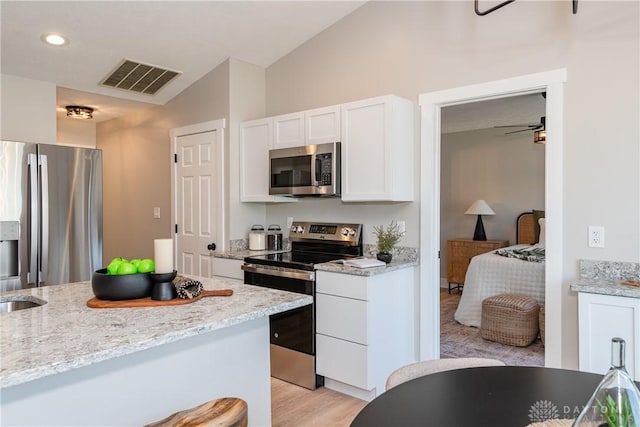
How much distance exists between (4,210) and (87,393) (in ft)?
8.12

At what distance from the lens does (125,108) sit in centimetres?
509

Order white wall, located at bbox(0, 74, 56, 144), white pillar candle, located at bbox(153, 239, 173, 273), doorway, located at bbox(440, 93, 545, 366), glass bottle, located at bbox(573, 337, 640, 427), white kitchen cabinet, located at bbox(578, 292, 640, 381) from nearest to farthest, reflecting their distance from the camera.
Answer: glass bottle, located at bbox(573, 337, 640, 427) → white pillar candle, located at bbox(153, 239, 173, 273) → white kitchen cabinet, located at bbox(578, 292, 640, 381) → white wall, located at bbox(0, 74, 56, 144) → doorway, located at bbox(440, 93, 545, 366)

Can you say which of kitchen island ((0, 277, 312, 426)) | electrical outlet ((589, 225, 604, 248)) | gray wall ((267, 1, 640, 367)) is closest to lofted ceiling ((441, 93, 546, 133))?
gray wall ((267, 1, 640, 367))

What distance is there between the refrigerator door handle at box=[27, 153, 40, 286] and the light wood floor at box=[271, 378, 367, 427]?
6.69 ft

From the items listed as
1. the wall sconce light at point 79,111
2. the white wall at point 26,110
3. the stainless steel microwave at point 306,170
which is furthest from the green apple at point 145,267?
the wall sconce light at point 79,111

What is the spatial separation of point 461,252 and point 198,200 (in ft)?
12.3

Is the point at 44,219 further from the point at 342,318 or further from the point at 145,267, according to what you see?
the point at 342,318

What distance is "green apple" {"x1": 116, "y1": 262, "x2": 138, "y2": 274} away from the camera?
5.78 ft

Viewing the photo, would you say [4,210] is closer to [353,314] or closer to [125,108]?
[125,108]

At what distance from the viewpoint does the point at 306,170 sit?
3.47 meters

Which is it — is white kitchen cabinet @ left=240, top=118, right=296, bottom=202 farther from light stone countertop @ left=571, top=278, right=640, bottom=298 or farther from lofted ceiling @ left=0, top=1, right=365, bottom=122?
light stone countertop @ left=571, top=278, right=640, bottom=298

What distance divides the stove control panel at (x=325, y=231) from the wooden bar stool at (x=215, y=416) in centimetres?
243

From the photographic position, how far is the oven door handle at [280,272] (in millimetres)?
3109

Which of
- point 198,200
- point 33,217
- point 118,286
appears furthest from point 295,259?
point 33,217
